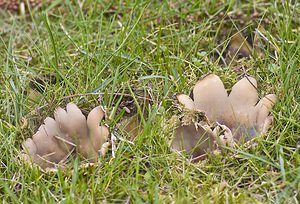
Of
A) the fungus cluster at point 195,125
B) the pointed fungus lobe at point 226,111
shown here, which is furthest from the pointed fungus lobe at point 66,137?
the pointed fungus lobe at point 226,111

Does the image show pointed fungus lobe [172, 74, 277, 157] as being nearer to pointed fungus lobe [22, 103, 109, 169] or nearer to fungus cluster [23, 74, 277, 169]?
fungus cluster [23, 74, 277, 169]

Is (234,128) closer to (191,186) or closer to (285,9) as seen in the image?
(191,186)

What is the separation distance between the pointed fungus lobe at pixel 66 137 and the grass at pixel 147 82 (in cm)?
6

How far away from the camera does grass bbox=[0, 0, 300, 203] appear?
1970mm

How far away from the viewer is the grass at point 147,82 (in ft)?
6.46

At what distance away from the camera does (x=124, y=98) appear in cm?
237

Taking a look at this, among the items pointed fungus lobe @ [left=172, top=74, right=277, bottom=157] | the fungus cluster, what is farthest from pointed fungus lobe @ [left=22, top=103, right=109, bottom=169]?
pointed fungus lobe @ [left=172, top=74, right=277, bottom=157]

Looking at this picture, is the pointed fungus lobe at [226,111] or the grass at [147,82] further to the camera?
the pointed fungus lobe at [226,111]

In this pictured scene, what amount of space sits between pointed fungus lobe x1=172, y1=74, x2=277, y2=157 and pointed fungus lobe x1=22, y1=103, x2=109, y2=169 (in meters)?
0.29

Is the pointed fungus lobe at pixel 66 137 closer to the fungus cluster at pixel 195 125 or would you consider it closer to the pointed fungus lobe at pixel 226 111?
the fungus cluster at pixel 195 125

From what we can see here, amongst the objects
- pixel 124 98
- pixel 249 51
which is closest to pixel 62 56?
pixel 124 98

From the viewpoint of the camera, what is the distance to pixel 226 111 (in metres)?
2.16

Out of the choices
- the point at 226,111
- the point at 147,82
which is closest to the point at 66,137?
the point at 147,82

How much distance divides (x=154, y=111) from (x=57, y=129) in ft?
1.19
